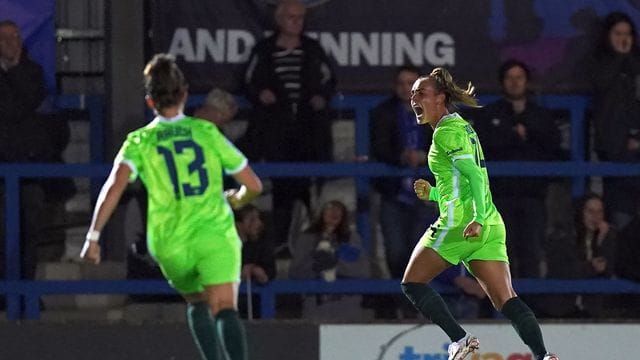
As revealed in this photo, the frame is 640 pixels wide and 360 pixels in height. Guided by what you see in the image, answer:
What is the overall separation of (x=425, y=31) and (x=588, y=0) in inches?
41.7

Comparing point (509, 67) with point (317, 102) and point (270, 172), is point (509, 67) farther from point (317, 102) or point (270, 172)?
point (270, 172)

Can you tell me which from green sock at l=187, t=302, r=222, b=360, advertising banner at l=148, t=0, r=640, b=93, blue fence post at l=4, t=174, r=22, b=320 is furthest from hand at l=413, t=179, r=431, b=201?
blue fence post at l=4, t=174, r=22, b=320

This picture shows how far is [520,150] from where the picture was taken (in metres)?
12.6

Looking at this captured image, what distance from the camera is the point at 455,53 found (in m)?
13.1

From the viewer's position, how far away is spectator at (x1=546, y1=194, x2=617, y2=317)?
12.4m

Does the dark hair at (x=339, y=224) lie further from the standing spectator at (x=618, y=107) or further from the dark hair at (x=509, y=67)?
the standing spectator at (x=618, y=107)

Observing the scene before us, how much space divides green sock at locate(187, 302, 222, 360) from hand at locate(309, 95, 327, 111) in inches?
129

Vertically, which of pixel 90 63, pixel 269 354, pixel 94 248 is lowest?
pixel 269 354

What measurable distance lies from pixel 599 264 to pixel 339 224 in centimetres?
160

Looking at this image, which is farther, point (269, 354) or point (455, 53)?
point (455, 53)

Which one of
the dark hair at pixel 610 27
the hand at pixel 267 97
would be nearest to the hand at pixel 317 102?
the hand at pixel 267 97

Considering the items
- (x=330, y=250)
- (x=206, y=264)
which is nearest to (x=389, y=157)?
(x=330, y=250)

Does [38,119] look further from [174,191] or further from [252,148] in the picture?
[174,191]

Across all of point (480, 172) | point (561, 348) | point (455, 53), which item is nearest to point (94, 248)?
point (480, 172)
